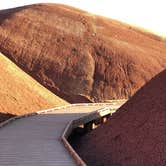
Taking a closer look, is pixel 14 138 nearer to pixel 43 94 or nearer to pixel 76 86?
pixel 43 94

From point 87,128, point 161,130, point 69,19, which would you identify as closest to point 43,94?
point 87,128

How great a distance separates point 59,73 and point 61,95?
5171mm

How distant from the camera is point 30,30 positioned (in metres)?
75.3

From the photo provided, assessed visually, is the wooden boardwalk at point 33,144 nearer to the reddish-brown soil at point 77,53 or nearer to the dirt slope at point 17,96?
the dirt slope at point 17,96

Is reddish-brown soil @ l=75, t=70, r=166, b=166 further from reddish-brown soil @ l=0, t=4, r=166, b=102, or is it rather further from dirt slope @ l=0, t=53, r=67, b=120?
reddish-brown soil @ l=0, t=4, r=166, b=102

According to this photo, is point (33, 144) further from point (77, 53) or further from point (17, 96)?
point (77, 53)

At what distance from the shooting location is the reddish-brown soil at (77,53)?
212ft

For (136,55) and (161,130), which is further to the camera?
(136,55)

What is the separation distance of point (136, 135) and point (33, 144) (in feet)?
14.2

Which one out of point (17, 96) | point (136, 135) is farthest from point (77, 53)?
point (136, 135)

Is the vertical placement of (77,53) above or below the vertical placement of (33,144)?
below

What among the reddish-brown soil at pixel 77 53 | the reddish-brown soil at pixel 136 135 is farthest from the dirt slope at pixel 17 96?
the reddish-brown soil at pixel 77 53

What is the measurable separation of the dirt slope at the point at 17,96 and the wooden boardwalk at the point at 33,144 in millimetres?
4817

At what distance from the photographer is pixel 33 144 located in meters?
20.9
